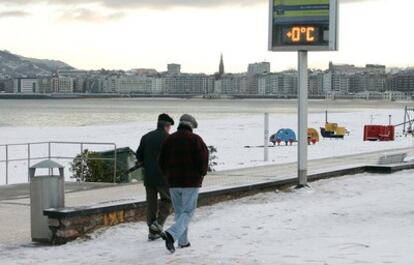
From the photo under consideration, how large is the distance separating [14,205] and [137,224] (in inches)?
119

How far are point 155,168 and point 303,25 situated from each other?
5904mm

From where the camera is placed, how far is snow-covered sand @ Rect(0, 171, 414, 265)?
322 inches

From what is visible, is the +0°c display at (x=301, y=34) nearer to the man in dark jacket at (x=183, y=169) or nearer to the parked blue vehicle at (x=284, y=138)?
the man in dark jacket at (x=183, y=169)

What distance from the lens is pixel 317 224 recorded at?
34.3ft

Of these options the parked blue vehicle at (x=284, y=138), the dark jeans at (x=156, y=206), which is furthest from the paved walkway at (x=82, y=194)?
the parked blue vehicle at (x=284, y=138)

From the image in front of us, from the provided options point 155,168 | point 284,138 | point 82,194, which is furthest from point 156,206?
point 284,138

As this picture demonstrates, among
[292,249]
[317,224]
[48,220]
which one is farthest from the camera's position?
[317,224]

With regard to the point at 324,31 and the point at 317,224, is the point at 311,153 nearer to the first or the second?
the point at 324,31

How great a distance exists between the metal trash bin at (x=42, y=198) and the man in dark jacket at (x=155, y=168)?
1101 millimetres

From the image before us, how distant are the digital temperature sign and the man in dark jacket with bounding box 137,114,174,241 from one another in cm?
536

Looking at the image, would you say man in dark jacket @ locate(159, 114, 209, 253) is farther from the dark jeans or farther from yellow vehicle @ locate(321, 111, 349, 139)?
yellow vehicle @ locate(321, 111, 349, 139)

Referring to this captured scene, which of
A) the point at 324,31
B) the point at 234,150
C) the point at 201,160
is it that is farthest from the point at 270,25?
the point at 234,150

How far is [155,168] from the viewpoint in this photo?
9.44 m

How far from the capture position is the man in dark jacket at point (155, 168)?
9414 mm
